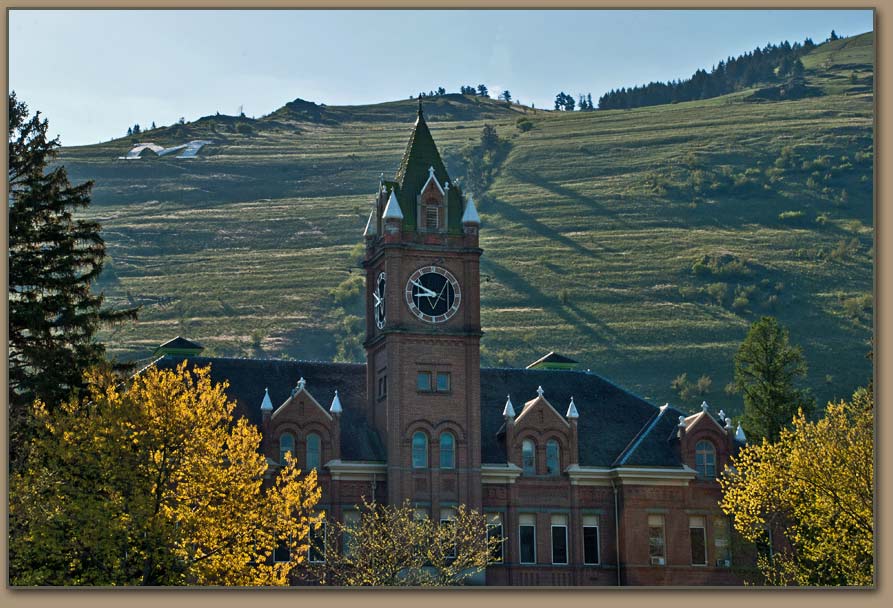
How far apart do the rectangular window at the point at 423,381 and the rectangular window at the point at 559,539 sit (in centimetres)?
898

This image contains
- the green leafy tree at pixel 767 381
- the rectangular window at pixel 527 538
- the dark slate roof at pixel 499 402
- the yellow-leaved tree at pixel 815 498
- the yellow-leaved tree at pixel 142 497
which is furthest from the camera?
the green leafy tree at pixel 767 381

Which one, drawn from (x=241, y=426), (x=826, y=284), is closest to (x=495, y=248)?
(x=826, y=284)

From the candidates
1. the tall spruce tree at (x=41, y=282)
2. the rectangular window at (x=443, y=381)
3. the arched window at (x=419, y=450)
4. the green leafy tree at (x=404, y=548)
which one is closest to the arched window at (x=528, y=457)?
the green leafy tree at (x=404, y=548)

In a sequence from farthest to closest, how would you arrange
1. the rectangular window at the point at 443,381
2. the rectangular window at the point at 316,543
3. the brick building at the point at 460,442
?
the rectangular window at the point at 443,381, the brick building at the point at 460,442, the rectangular window at the point at 316,543

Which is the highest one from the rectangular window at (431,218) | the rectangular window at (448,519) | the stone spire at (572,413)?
the rectangular window at (431,218)

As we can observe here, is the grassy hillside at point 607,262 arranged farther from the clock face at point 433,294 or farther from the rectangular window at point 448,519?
the rectangular window at point 448,519

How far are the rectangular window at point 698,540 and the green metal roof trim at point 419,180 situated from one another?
18410 mm

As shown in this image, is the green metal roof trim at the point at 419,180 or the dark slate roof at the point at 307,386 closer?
the dark slate roof at the point at 307,386

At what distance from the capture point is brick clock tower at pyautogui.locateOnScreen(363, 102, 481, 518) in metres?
74.1

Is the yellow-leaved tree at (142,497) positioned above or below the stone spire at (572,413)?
below

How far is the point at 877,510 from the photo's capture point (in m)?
Answer: 46.7

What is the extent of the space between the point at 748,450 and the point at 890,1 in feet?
106

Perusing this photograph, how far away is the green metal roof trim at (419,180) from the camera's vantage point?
76.7 metres

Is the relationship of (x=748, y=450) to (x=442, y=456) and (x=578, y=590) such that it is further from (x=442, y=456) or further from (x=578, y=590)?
(x=578, y=590)
